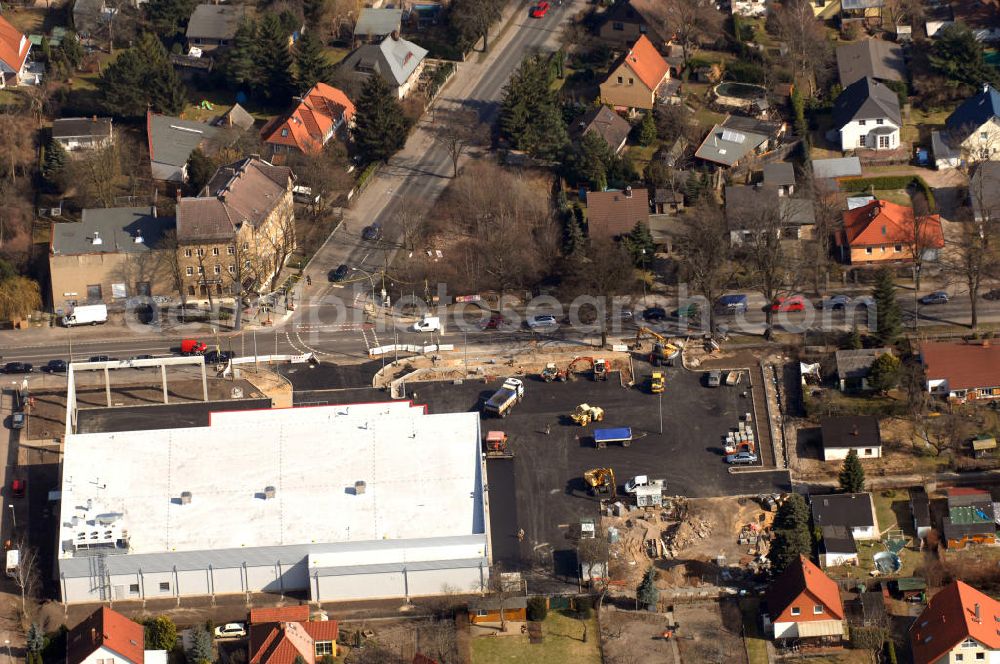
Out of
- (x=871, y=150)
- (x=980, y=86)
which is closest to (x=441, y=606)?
(x=871, y=150)

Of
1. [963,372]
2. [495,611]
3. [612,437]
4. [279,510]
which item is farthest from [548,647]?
[963,372]

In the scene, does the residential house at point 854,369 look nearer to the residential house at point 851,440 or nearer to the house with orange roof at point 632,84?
the residential house at point 851,440

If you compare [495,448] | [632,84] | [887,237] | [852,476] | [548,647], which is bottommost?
[548,647]

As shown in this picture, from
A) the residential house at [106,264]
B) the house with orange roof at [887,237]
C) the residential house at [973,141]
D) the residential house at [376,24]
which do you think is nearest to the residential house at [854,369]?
the house with orange roof at [887,237]

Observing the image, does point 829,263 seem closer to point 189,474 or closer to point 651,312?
point 651,312

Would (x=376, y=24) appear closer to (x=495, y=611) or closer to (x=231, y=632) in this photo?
(x=495, y=611)

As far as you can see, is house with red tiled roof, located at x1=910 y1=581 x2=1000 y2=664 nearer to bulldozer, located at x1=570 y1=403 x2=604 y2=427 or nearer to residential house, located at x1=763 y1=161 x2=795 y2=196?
bulldozer, located at x1=570 y1=403 x2=604 y2=427

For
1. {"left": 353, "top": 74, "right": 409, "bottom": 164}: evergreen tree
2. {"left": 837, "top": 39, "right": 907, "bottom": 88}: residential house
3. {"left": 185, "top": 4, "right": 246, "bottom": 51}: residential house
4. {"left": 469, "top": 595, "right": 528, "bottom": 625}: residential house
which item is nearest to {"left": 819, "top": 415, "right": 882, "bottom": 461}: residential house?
{"left": 469, "top": 595, "right": 528, "bottom": 625}: residential house
